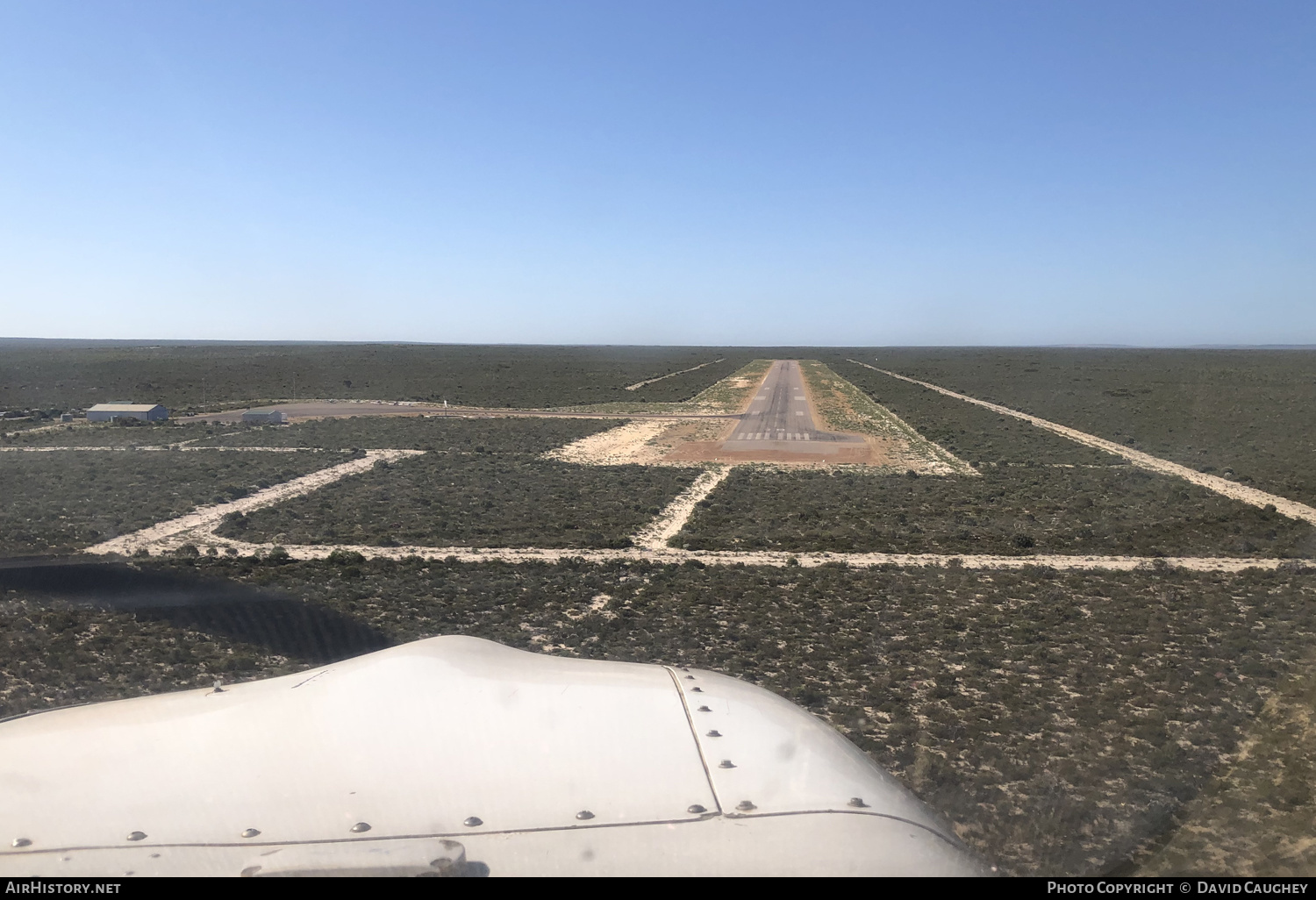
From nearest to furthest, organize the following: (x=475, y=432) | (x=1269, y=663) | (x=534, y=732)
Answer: (x=534, y=732)
(x=1269, y=663)
(x=475, y=432)

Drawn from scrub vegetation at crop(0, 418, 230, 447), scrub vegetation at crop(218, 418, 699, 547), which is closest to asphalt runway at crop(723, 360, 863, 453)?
scrub vegetation at crop(218, 418, 699, 547)

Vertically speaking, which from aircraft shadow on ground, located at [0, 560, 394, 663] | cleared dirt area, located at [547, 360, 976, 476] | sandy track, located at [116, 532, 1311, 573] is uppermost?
cleared dirt area, located at [547, 360, 976, 476]

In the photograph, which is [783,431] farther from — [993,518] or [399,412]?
[399,412]

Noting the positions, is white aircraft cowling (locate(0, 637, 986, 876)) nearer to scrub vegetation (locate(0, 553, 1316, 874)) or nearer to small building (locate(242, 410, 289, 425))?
scrub vegetation (locate(0, 553, 1316, 874))

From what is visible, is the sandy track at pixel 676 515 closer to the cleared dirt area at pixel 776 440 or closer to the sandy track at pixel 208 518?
the cleared dirt area at pixel 776 440
